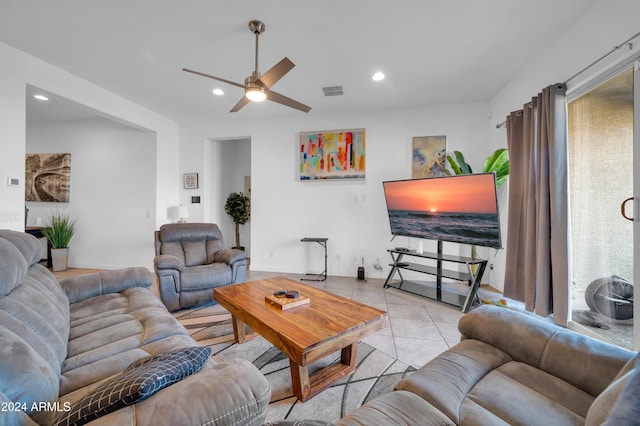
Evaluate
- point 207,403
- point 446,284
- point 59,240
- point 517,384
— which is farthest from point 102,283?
point 446,284

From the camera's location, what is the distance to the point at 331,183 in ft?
15.2

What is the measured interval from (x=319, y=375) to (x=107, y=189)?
5315mm

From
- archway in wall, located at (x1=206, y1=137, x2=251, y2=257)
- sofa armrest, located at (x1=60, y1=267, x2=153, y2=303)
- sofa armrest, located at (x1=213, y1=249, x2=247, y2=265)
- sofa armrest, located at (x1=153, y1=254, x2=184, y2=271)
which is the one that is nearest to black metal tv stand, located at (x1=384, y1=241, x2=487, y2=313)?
sofa armrest, located at (x1=213, y1=249, x2=247, y2=265)

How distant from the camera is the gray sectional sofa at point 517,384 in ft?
2.77

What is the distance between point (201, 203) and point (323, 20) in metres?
3.96

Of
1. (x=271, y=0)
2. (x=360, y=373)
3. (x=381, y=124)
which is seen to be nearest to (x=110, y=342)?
(x=360, y=373)

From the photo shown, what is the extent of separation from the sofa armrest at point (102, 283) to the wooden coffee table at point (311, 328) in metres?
0.73

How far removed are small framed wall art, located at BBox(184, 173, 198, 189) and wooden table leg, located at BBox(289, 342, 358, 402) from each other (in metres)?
Answer: 4.44

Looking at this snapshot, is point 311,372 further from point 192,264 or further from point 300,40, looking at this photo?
point 300,40

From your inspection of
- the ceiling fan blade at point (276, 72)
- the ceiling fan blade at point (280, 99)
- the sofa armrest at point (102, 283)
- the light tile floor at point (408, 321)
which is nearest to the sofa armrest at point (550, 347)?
the light tile floor at point (408, 321)

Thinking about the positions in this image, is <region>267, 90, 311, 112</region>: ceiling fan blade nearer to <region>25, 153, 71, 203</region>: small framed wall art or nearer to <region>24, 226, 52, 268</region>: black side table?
<region>25, 153, 71, 203</region>: small framed wall art

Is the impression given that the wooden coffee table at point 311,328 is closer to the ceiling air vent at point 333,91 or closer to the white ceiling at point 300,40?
the white ceiling at point 300,40

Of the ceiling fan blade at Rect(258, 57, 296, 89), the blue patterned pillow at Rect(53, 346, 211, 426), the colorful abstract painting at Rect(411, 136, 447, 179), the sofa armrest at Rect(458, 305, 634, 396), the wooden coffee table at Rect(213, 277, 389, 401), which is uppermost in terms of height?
the ceiling fan blade at Rect(258, 57, 296, 89)

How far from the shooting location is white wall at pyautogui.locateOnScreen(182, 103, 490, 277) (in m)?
4.21
